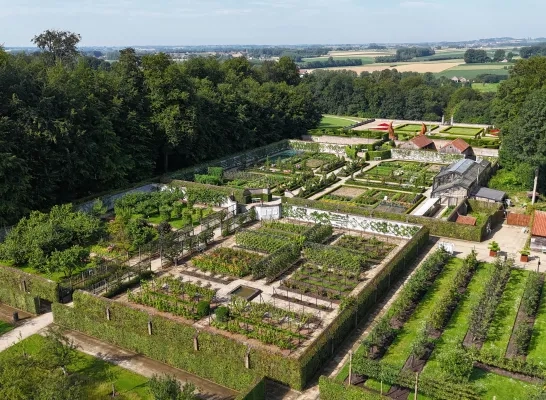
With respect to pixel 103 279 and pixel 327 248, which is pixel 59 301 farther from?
pixel 327 248

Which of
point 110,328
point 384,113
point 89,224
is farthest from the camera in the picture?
point 384,113

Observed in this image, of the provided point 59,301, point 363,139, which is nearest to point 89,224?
point 59,301

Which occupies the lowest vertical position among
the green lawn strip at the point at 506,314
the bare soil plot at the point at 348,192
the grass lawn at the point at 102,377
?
the green lawn strip at the point at 506,314

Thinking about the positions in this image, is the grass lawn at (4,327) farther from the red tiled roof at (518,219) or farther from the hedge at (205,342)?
the red tiled roof at (518,219)

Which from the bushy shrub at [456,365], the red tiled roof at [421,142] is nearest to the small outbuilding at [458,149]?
the red tiled roof at [421,142]

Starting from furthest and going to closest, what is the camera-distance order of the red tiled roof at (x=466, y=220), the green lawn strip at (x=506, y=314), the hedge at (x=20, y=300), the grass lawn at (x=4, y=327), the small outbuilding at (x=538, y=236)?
the red tiled roof at (x=466, y=220) → the small outbuilding at (x=538, y=236) → the hedge at (x=20, y=300) → the grass lawn at (x=4, y=327) → the green lawn strip at (x=506, y=314)

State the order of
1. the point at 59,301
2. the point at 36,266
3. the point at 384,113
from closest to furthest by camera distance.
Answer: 1. the point at 59,301
2. the point at 36,266
3. the point at 384,113

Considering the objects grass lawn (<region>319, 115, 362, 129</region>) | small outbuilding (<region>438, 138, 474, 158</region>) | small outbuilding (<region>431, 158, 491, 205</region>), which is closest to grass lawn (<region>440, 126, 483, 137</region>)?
small outbuilding (<region>438, 138, 474, 158</region>)
